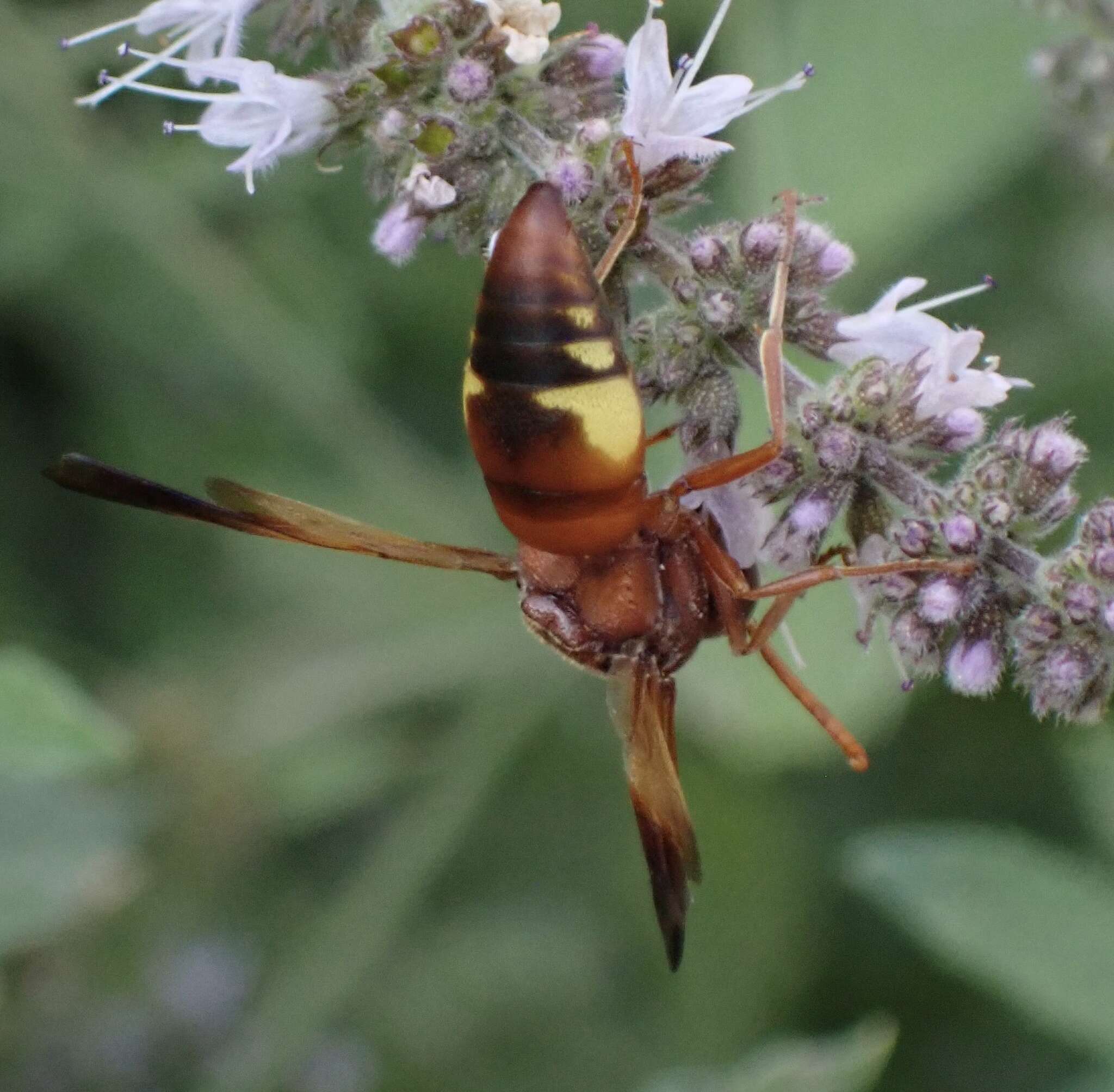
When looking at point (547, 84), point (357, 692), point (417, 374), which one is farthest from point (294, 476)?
point (547, 84)

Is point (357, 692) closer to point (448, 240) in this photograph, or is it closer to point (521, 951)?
point (521, 951)

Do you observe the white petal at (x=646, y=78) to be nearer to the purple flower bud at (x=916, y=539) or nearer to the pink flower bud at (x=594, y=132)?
the pink flower bud at (x=594, y=132)

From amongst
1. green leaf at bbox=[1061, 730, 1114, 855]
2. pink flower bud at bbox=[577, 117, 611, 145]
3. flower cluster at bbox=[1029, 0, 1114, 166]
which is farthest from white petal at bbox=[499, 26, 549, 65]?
green leaf at bbox=[1061, 730, 1114, 855]

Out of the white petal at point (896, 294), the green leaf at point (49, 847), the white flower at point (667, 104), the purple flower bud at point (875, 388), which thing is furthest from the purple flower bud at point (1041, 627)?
the green leaf at point (49, 847)

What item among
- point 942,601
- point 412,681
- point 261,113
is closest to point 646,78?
point 261,113

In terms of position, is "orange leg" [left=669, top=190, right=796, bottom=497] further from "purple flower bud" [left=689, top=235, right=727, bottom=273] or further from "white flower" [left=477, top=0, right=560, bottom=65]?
"white flower" [left=477, top=0, right=560, bottom=65]

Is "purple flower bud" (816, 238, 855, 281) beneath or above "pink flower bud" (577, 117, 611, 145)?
beneath
